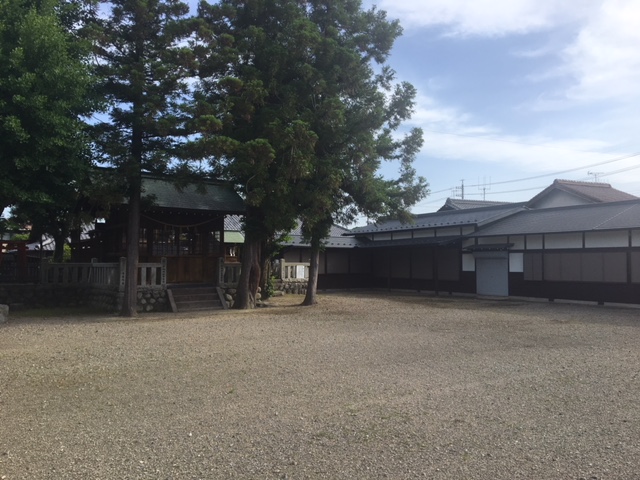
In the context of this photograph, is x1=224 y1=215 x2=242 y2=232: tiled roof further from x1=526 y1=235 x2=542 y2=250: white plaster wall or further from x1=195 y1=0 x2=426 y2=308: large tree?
x1=526 y1=235 x2=542 y2=250: white plaster wall

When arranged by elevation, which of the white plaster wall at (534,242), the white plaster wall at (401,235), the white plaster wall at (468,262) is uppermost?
the white plaster wall at (401,235)

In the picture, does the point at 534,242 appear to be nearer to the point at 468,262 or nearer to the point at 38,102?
the point at 468,262

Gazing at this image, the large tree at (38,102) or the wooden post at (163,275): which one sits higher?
the large tree at (38,102)

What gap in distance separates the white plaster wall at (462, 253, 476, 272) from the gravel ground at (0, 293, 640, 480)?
11.6 meters

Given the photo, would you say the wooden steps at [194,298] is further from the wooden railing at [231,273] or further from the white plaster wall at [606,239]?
the white plaster wall at [606,239]

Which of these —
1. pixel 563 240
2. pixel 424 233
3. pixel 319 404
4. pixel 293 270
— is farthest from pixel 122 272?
pixel 424 233

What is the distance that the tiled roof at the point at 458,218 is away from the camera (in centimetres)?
2431

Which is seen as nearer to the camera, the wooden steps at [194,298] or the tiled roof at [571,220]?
the wooden steps at [194,298]

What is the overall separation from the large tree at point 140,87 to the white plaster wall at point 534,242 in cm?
1376

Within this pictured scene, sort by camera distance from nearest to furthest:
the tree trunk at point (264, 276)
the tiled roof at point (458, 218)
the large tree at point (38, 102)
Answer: the large tree at point (38, 102) < the tree trunk at point (264, 276) < the tiled roof at point (458, 218)

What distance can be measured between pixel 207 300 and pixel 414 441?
1355 cm

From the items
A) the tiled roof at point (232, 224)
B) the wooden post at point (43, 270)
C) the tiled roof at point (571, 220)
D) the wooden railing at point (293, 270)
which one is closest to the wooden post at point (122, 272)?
the wooden post at point (43, 270)

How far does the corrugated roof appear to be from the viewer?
57.6 feet

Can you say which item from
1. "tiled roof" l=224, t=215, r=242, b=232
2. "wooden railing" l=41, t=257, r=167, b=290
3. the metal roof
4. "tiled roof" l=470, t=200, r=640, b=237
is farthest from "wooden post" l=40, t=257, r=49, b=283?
"tiled roof" l=470, t=200, r=640, b=237
